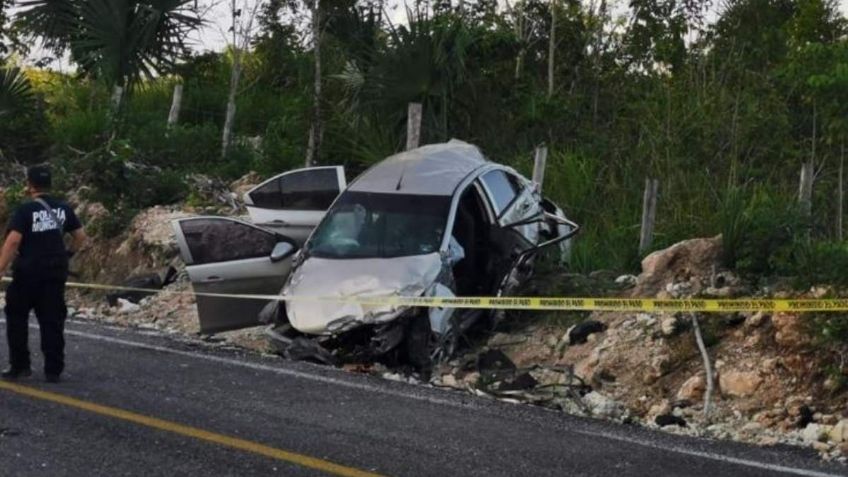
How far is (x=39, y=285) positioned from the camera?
28.7 ft

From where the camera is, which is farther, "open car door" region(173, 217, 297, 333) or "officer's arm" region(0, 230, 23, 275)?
"open car door" region(173, 217, 297, 333)

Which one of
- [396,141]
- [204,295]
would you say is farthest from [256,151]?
[204,295]

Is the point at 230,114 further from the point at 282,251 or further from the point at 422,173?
the point at 282,251

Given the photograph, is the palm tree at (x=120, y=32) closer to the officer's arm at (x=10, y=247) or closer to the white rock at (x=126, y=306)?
the white rock at (x=126, y=306)

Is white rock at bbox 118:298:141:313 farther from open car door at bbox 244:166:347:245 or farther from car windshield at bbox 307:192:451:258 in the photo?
car windshield at bbox 307:192:451:258

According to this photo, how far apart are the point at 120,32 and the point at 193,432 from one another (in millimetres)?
12559

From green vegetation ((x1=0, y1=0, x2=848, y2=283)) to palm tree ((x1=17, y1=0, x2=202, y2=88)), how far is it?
1.3 inches

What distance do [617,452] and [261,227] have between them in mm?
6161

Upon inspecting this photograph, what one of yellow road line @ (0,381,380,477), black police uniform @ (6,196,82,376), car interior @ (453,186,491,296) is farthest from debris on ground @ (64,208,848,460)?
yellow road line @ (0,381,380,477)

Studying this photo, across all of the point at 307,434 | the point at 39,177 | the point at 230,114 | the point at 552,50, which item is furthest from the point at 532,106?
the point at 307,434

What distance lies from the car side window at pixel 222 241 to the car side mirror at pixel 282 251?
13cm

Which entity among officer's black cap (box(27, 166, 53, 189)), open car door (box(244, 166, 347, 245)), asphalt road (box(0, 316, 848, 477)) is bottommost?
asphalt road (box(0, 316, 848, 477))

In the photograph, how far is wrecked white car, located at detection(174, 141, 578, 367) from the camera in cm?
1009

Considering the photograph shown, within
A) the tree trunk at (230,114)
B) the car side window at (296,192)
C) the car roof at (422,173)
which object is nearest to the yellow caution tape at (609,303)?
the car roof at (422,173)
